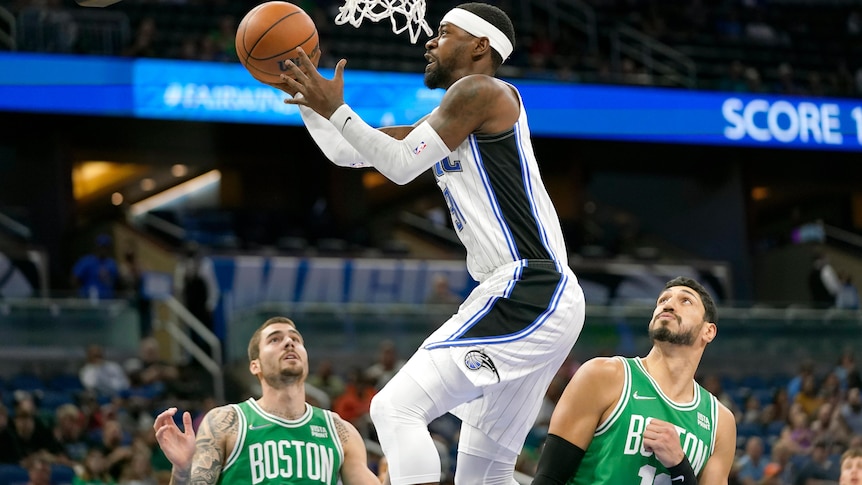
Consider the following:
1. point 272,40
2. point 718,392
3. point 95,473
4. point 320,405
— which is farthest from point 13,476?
point 718,392

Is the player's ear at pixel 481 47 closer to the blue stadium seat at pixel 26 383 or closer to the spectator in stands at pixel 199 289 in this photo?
the blue stadium seat at pixel 26 383

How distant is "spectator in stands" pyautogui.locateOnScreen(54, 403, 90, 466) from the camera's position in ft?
39.1

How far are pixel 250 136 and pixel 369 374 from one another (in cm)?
1146

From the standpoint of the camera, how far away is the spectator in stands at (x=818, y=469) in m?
12.9

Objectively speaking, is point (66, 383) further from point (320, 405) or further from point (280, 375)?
point (280, 375)

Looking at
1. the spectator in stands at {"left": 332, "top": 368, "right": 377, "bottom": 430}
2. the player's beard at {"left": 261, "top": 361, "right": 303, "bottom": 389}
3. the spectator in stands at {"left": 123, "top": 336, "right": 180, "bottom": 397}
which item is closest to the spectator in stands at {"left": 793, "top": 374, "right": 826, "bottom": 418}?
the spectator in stands at {"left": 332, "top": 368, "right": 377, "bottom": 430}

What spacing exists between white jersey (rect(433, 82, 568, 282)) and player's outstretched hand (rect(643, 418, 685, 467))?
92 cm

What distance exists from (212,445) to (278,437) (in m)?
0.34

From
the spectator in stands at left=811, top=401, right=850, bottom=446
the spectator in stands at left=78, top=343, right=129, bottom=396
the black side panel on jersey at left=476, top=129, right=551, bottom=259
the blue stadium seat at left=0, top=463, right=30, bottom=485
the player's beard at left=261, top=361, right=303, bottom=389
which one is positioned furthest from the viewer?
the spectator in stands at left=811, top=401, right=850, bottom=446

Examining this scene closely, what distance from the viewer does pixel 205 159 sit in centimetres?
2470

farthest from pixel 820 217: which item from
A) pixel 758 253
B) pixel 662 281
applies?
pixel 662 281

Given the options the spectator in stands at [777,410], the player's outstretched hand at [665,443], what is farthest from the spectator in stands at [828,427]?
the player's outstretched hand at [665,443]

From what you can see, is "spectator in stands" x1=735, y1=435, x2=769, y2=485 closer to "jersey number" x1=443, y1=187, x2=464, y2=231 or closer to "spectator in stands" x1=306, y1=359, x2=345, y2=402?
"spectator in stands" x1=306, y1=359, x2=345, y2=402

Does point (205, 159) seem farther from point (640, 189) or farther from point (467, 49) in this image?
point (467, 49)
